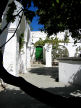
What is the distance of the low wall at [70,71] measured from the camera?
931 cm

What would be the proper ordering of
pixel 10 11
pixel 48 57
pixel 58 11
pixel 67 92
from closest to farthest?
pixel 10 11
pixel 58 11
pixel 67 92
pixel 48 57

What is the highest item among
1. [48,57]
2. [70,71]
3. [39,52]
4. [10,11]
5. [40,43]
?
[40,43]

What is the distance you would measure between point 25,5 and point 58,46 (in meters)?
21.4

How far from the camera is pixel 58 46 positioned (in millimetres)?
23672

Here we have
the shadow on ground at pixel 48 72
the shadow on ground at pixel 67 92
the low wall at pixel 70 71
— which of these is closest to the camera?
the shadow on ground at pixel 67 92

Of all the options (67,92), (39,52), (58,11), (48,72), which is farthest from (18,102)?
(39,52)

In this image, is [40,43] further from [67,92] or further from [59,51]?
[67,92]

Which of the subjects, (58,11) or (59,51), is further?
(59,51)

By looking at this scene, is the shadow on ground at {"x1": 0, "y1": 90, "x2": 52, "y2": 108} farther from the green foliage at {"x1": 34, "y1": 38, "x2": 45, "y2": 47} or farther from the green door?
the green door

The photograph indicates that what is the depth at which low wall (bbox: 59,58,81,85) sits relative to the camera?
9.31 meters

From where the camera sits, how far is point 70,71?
9906 millimetres

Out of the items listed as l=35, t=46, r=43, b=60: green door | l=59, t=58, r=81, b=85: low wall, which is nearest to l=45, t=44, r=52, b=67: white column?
l=35, t=46, r=43, b=60: green door

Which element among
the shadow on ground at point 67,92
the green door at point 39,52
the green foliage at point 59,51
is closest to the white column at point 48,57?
the green foliage at point 59,51

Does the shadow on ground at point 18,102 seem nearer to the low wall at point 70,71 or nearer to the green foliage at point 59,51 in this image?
the low wall at point 70,71
